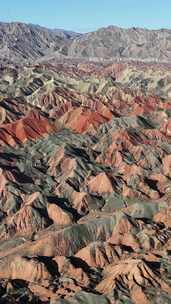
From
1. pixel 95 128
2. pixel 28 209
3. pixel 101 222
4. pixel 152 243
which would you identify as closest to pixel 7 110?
pixel 95 128

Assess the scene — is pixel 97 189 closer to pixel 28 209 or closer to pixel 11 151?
pixel 28 209

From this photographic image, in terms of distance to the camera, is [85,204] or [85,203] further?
[85,203]

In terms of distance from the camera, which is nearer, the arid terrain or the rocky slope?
the arid terrain

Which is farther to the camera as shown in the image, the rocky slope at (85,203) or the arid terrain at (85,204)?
the rocky slope at (85,203)
